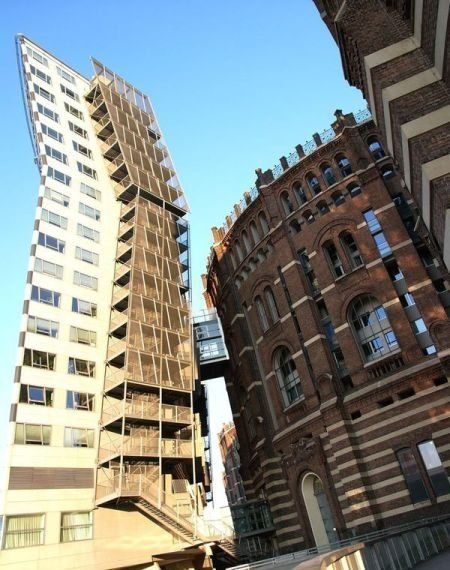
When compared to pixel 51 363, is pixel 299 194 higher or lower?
higher

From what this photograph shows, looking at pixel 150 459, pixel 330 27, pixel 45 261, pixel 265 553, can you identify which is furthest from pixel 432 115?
pixel 265 553

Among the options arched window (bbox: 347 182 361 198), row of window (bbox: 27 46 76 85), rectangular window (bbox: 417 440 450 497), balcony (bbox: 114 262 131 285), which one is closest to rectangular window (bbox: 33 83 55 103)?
row of window (bbox: 27 46 76 85)

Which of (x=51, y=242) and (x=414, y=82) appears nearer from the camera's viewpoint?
(x=414, y=82)

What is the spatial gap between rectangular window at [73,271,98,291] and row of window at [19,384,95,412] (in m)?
7.84

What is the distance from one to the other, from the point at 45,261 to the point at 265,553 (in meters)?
24.0

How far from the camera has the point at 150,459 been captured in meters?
30.2

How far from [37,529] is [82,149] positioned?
28833 millimetres

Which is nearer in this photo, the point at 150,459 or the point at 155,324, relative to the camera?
the point at 150,459

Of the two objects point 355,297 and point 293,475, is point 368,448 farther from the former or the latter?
point 355,297

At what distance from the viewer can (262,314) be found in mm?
39031

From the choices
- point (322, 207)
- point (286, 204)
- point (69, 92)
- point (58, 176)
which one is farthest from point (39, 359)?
point (69, 92)

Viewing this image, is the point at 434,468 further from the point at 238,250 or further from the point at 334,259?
the point at 238,250

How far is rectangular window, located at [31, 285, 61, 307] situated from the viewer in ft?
106

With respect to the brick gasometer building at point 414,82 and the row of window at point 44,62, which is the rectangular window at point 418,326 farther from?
the row of window at point 44,62
